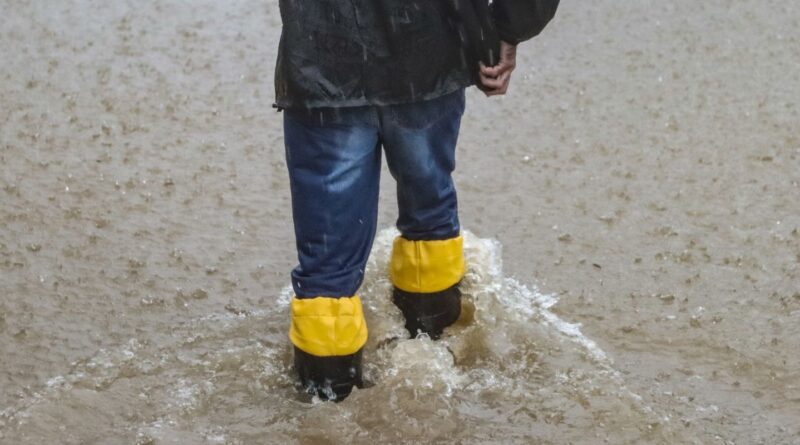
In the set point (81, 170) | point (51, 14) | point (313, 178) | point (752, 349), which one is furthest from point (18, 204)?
point (752, 349)

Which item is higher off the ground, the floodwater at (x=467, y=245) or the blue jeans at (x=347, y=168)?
the blue jeans at (x=347, y=168)

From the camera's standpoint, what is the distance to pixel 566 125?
13.3ft

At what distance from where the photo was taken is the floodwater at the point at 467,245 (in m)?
2.52

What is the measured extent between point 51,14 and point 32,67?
0.61m

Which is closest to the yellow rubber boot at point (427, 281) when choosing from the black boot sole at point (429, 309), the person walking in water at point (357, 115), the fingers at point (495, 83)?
the black boot sole at point (429, 309)

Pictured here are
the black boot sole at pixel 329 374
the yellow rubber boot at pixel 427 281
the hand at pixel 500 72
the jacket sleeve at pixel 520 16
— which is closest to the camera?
the jacket sleeve at pixel 520 16

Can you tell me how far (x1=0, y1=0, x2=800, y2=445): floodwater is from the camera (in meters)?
2.52

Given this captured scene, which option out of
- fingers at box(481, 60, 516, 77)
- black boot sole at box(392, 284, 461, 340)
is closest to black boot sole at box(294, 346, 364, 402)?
black boot sole at box(392, 284, 461, 340)

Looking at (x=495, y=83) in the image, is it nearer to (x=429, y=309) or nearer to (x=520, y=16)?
(x=520, y=16)

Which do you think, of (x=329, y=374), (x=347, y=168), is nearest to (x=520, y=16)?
(x=347, y=168)

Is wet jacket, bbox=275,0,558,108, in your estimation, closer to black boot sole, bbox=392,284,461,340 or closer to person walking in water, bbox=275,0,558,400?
person walking in water, bbox=275,0,558,400

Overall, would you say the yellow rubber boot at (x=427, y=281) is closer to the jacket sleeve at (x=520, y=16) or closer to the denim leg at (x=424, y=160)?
the denim leg at (x=424, y=160)

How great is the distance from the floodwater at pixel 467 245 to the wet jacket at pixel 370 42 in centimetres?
66

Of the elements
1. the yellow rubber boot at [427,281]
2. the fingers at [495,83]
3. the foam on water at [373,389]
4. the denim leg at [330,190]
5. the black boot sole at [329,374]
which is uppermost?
the fingers at [495,83]
